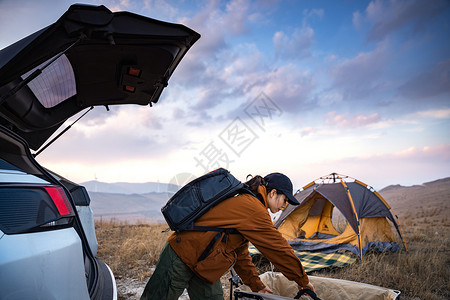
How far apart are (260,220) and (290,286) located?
1263mm

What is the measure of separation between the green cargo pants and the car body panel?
2.54ft

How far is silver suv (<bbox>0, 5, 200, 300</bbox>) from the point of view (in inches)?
43.2

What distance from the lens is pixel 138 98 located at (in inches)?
129

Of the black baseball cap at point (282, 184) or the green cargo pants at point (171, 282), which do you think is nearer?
the green cargo pants at point (171, 282)

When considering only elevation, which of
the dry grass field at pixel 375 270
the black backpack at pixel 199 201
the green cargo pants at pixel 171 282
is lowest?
the dry grass field at pixel 375 270

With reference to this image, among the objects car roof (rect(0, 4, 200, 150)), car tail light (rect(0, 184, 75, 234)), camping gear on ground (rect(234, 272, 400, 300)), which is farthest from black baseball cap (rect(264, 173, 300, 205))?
car tail light (rect(0, 184, 75, 234))

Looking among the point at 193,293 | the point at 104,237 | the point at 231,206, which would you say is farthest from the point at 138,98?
the point at 104,237

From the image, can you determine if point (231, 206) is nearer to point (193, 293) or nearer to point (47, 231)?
point (193, 293)

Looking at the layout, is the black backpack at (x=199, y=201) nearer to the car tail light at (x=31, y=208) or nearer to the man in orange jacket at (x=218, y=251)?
the man in orange jacket at (x=218, y=251)

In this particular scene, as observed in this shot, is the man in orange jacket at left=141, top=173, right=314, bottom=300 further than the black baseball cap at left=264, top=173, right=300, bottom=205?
No

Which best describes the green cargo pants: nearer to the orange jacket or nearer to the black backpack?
the orange jacket

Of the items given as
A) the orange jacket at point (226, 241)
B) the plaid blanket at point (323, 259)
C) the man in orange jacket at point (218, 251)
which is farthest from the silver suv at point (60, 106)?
the plaid blanket at point (323, 259)

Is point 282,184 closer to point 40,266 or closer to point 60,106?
point 40,266

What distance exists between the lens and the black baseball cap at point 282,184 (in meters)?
2.20
